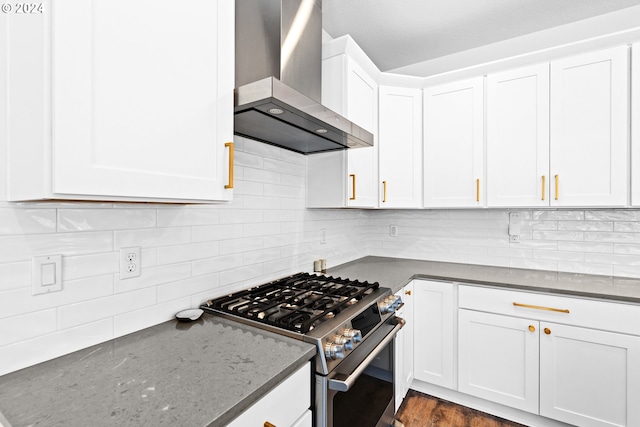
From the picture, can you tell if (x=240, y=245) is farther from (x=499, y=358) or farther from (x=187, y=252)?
(x=499, y=358)

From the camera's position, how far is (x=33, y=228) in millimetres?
887

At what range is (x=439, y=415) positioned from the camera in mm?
2043

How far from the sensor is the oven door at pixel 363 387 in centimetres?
106

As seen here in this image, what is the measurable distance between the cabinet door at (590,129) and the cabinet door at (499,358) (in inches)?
34.3

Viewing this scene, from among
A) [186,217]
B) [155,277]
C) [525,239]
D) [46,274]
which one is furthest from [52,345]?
[525,239]

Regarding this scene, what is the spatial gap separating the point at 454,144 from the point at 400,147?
402mm

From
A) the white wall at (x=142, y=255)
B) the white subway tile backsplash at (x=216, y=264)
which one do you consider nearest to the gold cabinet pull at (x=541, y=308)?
the white wall at (x=142, y=255)

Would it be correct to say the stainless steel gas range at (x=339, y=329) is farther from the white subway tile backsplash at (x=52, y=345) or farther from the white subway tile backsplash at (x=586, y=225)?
the white subway tile backsplash at (x=586, y=225)

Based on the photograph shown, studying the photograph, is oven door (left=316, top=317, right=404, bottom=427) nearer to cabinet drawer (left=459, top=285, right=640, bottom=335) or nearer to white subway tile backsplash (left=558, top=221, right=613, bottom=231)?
cabinet drawer (left=459, top=285, right=640, bottom=335)

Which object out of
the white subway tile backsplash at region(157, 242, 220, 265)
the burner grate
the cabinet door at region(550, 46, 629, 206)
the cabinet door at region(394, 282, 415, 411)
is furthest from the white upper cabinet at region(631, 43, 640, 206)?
the white subway tile backsplash at region(157, 242, 220, 265)

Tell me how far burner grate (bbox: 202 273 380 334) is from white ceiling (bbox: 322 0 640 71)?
180 cm

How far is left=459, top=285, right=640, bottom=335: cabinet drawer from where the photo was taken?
164 centimetres

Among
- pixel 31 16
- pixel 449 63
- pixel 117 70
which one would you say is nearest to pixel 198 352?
pixel 117 70

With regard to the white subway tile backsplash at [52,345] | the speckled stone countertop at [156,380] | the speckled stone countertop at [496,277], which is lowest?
the speckled stone countertop at [156,380]
